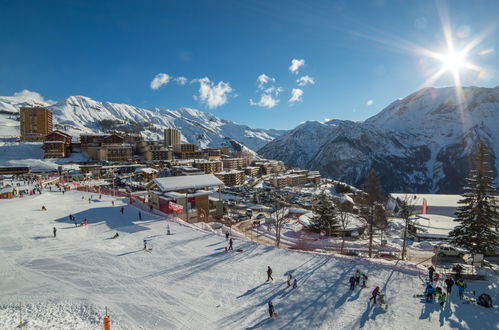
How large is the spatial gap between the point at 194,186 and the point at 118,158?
241ft

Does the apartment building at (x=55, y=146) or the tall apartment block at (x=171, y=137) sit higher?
the tall apartment block at (x=171, y=137)

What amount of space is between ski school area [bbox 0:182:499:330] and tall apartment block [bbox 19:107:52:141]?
369 feet

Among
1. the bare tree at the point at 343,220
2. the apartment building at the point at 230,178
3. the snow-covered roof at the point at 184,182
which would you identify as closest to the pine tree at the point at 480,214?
the bare tree at the point at 343,220

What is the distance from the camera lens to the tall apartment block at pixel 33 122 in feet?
353

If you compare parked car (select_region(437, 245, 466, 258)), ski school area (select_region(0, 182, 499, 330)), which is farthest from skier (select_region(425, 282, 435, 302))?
parked car (select_region(437, 245, 466, 258))

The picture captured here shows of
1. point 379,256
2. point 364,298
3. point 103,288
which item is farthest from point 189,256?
point 379,256

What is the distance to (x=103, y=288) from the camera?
14.2m

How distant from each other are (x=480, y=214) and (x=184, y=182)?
91.2ft

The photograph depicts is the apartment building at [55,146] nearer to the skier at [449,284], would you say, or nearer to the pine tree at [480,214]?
the skier at [449,284]

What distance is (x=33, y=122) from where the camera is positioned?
109812 mm

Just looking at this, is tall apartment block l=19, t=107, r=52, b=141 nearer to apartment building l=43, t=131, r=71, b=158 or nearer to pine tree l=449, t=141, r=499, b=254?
apartment building l=43, t=131, r=71, b=158

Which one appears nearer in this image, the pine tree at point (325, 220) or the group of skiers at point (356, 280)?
the group of skiers at point (356, 280)

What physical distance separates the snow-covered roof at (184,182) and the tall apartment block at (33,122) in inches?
4271

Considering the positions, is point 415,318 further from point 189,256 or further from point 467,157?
point 467,157
